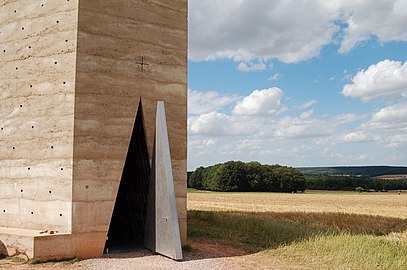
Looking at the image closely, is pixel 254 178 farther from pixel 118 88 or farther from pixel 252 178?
pixel 118 88

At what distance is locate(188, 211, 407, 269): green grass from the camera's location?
13875 mm

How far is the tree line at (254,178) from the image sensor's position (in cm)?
7938

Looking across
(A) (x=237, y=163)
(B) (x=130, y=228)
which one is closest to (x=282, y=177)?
(A) (x=237, y=163)

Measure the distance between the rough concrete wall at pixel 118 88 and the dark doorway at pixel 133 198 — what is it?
2.57ft

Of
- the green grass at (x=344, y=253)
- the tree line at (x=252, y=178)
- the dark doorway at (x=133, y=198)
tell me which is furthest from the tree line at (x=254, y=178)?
the green grass at (x=344, y=253)

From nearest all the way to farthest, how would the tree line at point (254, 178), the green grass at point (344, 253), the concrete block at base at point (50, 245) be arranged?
the concrete block at base at point (50, 245) → the green grass at point (344, 253) → the tree line at point (254, 178)

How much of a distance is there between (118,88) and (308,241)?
320 inches

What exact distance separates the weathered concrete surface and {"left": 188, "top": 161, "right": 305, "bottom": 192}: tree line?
210 ft

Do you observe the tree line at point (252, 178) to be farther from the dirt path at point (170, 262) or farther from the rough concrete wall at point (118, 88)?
the dirt path at point (170, 262)

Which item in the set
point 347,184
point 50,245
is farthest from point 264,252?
point 347,184

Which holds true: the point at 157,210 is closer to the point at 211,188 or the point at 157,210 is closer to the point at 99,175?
the point at 99,175

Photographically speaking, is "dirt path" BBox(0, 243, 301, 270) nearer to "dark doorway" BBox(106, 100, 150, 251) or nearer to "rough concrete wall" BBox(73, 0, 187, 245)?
"rough concrete wall" BBox(73, 0, 187, 245)

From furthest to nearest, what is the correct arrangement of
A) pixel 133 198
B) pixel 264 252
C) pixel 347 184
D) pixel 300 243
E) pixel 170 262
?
pixel 347 184
pixel 133 198
pixel 300 243
pixel 264 252
pixel 170 262

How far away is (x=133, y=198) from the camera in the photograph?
17.7 m
